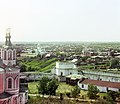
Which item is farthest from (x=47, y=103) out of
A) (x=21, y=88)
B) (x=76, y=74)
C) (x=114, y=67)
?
(x=114, y=67)

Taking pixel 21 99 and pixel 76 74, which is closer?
pixel 21 99

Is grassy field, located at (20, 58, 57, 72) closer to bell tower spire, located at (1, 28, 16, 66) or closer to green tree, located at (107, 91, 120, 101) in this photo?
green tree, located at (107, 91, 120, 101)

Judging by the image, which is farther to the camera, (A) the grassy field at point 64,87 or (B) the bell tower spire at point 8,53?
(A) the grassy field at point 64,87

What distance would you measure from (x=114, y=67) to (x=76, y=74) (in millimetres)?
5141

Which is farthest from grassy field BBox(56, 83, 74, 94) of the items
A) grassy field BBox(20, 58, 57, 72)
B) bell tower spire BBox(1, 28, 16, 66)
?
bell tower spire BBox(1, 28, 16, 66)

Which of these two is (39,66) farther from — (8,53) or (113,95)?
(8,53)

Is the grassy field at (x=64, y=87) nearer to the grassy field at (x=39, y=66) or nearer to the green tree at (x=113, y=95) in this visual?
the green tree at (x=113, y=95)

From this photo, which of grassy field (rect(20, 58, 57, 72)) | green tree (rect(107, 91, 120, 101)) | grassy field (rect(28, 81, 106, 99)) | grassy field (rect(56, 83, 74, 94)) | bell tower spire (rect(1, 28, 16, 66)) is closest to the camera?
bell tower spire (rect(1, 28, 16, 66))

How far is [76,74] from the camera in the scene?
16.5 m

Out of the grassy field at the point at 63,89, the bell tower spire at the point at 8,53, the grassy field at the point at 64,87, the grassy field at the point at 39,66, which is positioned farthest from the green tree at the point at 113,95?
the grassy field at the point at 39,66

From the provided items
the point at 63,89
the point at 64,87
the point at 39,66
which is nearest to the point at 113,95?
the point at 63,89

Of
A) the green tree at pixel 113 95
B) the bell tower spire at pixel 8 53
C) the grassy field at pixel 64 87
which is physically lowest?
the grassy field at pixel 64 87

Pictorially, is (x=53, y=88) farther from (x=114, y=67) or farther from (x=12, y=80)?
(x=114, y=67)
